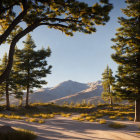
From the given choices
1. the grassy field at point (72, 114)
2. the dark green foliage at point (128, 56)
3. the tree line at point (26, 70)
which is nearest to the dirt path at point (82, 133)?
the grassy field at point (72, 114)

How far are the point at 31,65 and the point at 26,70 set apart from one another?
1.40 metres

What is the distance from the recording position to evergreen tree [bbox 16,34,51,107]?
23.2 m

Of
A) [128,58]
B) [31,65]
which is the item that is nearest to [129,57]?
[128,58]

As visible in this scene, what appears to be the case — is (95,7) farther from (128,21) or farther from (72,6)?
(128,21)

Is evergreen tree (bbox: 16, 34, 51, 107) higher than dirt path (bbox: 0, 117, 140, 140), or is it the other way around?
evergreen tree (bbox: 16, 34, 51, 107)

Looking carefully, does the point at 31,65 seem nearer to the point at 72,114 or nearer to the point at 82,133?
the point at 72,114

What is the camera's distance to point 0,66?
23.1 m

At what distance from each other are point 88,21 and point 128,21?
7.39 m

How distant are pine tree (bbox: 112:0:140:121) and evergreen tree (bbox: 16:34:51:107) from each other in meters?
15.1

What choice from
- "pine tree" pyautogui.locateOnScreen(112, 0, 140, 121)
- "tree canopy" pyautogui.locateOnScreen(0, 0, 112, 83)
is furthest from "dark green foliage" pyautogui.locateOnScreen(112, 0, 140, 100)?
"tree canopy" pyautogui.locateOnScreen(0, 0, 112, 83)

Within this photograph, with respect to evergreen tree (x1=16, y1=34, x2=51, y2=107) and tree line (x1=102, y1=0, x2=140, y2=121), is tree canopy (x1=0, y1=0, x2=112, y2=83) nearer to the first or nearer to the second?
tree line (x1=102, y1=0, x2=140, y2=121)

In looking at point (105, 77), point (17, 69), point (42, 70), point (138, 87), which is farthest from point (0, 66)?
point (105, 77)

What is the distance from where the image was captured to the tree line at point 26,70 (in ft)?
74.0

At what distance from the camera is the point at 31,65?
23531mm
